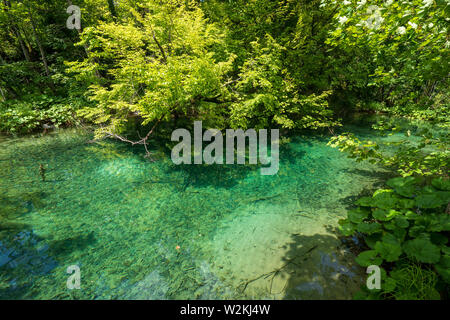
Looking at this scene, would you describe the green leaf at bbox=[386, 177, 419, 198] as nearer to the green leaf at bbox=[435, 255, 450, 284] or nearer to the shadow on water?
the green leaf at bbox=[435, 255, 450, 284]

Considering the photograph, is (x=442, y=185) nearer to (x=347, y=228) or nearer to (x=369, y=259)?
(x=347, y=228)

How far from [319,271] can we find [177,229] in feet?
10.3

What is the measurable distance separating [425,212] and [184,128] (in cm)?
1243

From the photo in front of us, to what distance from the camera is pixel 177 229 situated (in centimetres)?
458

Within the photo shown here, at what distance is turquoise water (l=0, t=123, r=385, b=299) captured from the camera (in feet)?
10.6

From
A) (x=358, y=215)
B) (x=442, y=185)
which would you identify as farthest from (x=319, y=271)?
(x=442, y=185)

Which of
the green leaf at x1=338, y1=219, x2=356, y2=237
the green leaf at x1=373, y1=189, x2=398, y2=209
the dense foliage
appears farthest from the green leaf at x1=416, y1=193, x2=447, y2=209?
the green leaf at x1=338, y1=219, x2=356, y2=237

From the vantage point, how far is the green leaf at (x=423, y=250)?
2412 millimetres

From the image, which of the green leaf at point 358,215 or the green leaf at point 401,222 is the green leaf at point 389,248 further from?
the green leaf at point 358,215

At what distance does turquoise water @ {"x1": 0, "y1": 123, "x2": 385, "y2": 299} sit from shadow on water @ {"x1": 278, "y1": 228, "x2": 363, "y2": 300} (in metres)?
0.02
